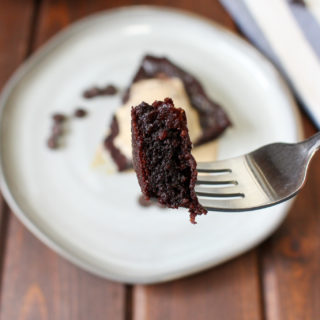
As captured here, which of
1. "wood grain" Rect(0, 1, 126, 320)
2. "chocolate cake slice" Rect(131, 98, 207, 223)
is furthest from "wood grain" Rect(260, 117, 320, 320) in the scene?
"chocolate cake slice" Rect(131, 98, 207, 223)

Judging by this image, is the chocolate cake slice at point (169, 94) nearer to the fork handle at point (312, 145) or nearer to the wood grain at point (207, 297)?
the wood grain at point (207, 297)

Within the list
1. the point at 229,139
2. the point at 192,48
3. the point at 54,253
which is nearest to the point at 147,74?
the point at 192,48

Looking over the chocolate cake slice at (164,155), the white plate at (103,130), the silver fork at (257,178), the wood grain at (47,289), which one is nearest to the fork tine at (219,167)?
the silver fork at (257,178)

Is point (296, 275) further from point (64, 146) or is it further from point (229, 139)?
point (64, 146)

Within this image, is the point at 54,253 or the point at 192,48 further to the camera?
the point at 192,48

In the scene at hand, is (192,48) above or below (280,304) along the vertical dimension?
above

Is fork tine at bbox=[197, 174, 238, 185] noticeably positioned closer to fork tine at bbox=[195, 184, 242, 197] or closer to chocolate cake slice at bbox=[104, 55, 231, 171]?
fork tine at bbox=[195, 184, 242, 197]
